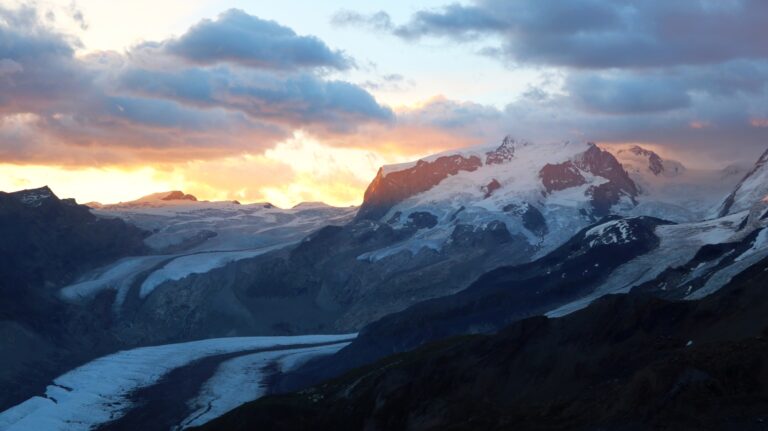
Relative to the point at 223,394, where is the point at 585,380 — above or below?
above

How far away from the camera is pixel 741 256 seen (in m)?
183

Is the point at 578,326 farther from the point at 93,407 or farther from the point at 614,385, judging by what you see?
the point at 93,407

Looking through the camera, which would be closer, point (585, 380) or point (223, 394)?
point (585, 380)

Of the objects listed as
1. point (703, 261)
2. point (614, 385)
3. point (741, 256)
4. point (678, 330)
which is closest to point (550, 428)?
point (614, 385)

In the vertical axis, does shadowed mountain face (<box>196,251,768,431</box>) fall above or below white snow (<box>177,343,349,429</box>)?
above

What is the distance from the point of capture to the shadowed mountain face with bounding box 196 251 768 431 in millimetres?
75438

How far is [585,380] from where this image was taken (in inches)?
3974

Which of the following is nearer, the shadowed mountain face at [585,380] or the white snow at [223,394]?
the shadowed mountain face at [585,380]

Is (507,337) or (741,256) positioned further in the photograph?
(741,256)

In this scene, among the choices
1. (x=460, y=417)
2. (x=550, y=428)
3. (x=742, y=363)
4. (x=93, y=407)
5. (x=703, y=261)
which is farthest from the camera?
(x=703, y=261)

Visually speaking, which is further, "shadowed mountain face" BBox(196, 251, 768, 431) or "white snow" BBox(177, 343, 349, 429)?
"white snow" BBox(177, 343, 349, 429)

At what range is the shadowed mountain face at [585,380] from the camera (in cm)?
7544

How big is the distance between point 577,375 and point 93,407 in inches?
3754

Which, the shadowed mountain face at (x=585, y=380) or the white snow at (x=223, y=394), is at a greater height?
the shadowed mountain face at (x=585, y=380)
